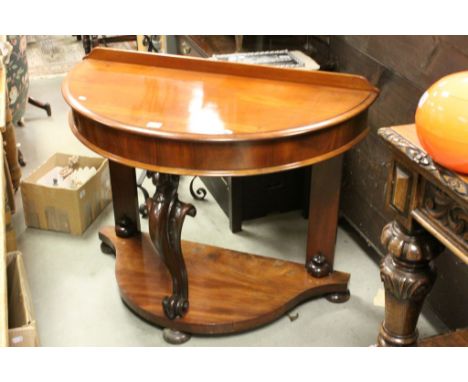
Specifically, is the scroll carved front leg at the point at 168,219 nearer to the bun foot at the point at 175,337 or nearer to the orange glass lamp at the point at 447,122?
the bun foot at the point at 175,337

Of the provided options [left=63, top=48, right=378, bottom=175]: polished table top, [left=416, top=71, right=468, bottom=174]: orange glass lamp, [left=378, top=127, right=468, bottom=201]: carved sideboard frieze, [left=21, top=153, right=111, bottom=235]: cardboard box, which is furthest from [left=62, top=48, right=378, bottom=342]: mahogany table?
[left=416, top=71, right=468, bottom=174]: orange glass lamp

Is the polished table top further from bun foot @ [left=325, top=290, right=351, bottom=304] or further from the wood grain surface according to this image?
bun foot @ [left=325, top=290, right=351, bottom=304]

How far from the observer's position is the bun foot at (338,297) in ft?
7.31

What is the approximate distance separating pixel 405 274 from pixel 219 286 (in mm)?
935

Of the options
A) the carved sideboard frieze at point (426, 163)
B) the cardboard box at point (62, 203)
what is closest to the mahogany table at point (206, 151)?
the cardboard box at point (62, 203)

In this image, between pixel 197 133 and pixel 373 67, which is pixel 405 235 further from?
pixel 373 67

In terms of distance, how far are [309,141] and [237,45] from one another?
3.37ft

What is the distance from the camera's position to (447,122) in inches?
41.3

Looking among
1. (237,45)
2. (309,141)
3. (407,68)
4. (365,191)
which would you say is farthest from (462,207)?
(237,45)

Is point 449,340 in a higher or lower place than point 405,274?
lower

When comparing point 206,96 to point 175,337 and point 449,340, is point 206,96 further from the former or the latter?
point 449,340

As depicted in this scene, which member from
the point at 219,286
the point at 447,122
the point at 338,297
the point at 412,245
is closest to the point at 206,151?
the point at 412,245

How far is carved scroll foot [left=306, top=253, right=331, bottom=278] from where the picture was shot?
87.7 inches
